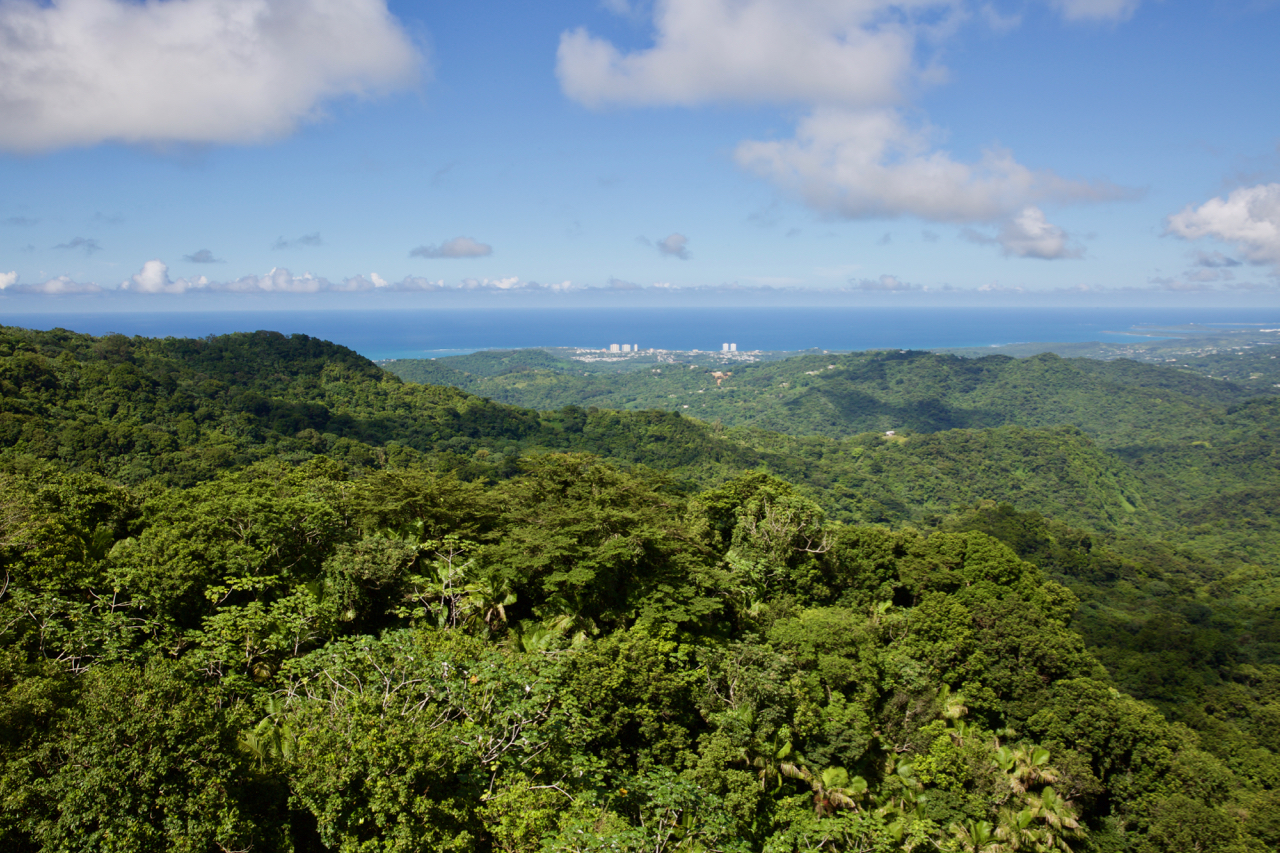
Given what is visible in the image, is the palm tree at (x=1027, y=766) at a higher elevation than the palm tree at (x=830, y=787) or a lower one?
lower

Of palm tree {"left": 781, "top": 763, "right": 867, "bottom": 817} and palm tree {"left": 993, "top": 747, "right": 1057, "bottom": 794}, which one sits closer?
palm tree {"left": 781, "top": 763, "right": 867, "bottom": 817}

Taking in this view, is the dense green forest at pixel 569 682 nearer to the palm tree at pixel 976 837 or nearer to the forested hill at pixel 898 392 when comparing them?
the palm tree at pixel 976 837

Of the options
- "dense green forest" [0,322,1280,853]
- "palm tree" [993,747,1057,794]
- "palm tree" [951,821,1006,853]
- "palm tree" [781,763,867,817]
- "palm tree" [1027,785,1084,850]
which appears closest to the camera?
"dense green forest" [0,322,1280,853]

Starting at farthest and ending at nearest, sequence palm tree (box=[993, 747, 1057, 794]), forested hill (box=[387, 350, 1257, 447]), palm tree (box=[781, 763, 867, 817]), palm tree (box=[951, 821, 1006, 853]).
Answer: forested hill (box=[387, 350, 1257, 447]) → palm tree (box=[993, 747, 1057, 794]) → palm tree (box=[951, 821, 1006, 853]) → palm tree (box=[781, 763, 867, 817])

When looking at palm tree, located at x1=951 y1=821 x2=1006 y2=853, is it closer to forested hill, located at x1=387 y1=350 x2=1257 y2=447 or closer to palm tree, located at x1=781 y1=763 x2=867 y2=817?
→ palm tree, located at x1=781 y1=763 x2=867 y2=817

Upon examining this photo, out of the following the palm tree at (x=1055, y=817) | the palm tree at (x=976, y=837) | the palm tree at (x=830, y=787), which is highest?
the palm tree at (x=830, y=787)

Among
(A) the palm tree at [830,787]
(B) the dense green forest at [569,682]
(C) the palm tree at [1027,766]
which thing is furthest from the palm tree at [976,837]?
(A) the palm tree at [830,787]

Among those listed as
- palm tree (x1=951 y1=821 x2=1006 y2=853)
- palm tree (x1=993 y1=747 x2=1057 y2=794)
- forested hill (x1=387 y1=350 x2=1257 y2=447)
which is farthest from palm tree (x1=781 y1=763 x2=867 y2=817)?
forested hill (x1=387 y1=350 x2=1257 y2=447)

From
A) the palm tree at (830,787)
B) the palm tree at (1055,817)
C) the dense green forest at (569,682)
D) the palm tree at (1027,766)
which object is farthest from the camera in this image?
the palm tree at (1027,766)

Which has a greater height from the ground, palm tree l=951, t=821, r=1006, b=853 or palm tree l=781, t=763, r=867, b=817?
palm tree l=781, t=763, r=867, b=817
